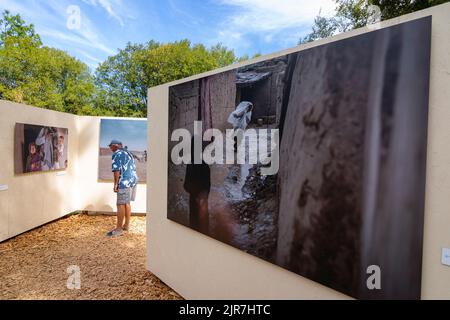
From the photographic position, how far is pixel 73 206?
7.39m

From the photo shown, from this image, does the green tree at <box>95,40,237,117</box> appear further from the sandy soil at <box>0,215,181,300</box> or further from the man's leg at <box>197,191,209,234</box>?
the man's leg at <box>197,191,209,234</box>

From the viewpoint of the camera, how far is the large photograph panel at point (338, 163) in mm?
Result: 1448

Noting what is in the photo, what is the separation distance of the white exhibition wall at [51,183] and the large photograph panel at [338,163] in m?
5.20

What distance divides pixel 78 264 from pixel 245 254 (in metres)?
3.60

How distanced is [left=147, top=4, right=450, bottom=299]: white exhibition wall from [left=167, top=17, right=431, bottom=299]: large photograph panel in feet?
0.21

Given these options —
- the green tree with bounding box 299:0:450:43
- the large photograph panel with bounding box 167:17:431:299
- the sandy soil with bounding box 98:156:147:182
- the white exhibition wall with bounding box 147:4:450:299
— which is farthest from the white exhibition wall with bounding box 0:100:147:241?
the green tree with bounding box 299:0:450:43

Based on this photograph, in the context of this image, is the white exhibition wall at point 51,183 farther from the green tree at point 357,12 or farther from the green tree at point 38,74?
the green tree at point 38,74

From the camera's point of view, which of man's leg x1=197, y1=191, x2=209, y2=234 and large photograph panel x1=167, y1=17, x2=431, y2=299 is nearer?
large photograph panel x1=167, y1=17, x2=431, y2=299

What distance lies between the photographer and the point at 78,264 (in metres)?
4.48

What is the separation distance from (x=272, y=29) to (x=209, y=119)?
20745 millimetres

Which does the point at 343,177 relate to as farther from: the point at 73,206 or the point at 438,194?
the point at 73,206

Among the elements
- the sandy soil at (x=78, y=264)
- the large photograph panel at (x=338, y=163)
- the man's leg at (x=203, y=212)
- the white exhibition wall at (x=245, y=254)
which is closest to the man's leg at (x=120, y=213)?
the sandy soil at (x=78, y=264)

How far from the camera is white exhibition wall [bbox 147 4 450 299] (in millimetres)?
1373
